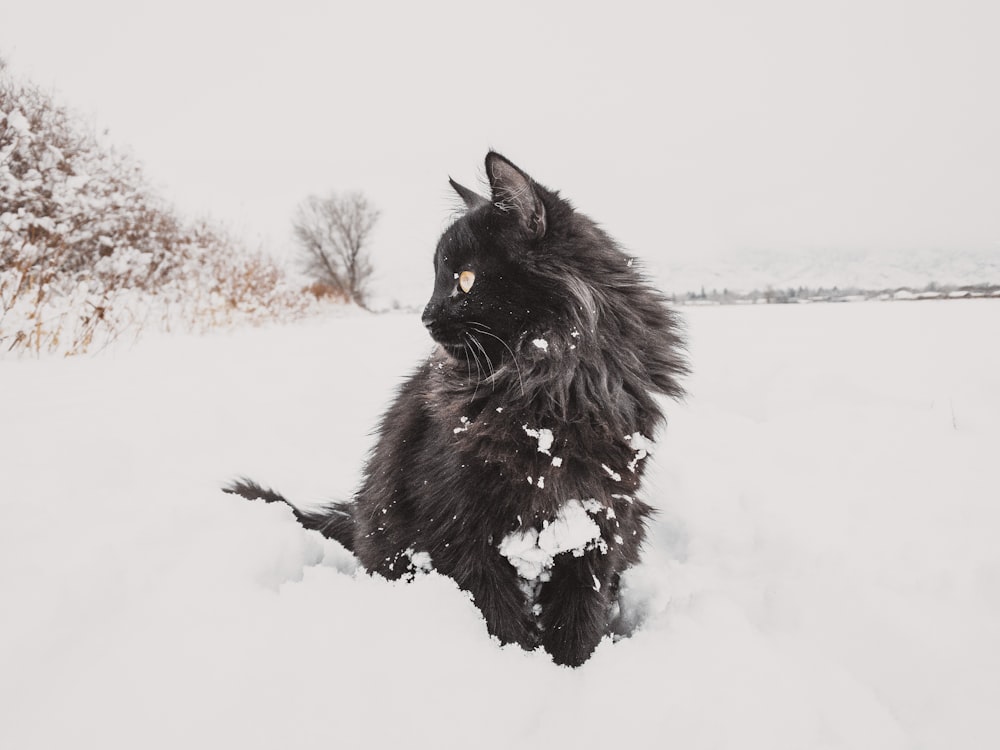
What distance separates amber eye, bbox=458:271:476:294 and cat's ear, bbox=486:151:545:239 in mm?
267

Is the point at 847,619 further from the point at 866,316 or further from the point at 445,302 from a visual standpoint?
the point at 866,316

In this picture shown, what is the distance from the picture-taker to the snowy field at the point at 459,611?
1078 mm

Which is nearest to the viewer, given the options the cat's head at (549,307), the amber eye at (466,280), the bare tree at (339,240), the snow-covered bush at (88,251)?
the cat's head at (549,307)

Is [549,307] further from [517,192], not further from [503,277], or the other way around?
[517,192]

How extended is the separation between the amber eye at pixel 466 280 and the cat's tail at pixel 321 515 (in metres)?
1.12

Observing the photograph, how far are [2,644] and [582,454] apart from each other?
1.51 metres

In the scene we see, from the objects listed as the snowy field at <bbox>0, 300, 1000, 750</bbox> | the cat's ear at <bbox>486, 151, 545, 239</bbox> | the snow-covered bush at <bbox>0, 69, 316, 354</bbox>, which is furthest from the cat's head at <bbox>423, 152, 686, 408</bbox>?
the snow-covered bush at <bbox>0, 69, 316, 354</bbox>

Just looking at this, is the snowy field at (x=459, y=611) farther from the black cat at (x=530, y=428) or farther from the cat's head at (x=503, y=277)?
the cat's head at (x=503, y=277)

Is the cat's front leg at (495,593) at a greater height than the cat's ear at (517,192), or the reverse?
the cat's ear at (517,192)

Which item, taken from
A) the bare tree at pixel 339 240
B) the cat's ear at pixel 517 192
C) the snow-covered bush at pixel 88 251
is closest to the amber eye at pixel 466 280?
the cat's ear at pixel 517 192

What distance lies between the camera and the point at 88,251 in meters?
6.30

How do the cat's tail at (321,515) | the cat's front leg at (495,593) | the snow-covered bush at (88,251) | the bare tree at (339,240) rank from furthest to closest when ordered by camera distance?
the bare tree at (339,240), the snow-covered bush at (88,251), the cat's tail at (321,515), the cat's front leg at (495,593)

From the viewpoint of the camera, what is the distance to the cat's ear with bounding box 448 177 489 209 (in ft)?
7.09

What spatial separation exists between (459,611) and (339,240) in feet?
122
